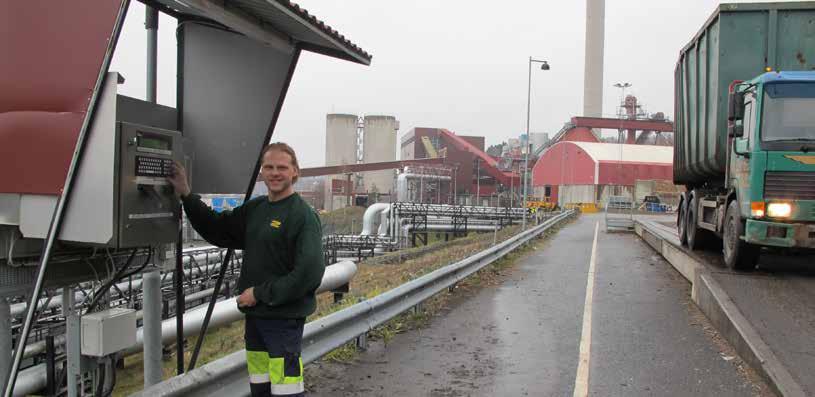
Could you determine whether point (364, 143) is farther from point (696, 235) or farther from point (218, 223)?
point (218, 223)

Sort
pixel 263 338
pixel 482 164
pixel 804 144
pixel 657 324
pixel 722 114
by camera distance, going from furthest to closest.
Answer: pixel 482 164, pixel 722 114, pixel 804 144, pixel 657 324, pixel 263 338

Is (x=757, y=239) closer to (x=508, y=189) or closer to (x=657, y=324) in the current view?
(x=657, y=324)

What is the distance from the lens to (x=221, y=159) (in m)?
4.36

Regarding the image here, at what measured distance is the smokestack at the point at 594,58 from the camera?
96.8 m

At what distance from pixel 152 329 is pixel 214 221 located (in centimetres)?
73

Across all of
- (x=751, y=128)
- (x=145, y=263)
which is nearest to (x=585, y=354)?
(x=145, y=263)

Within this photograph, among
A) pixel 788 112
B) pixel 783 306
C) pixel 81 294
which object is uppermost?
pixel 788 112

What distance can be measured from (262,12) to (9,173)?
1.65 meters

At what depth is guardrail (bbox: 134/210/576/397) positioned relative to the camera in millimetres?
3377

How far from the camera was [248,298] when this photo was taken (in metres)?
3.34

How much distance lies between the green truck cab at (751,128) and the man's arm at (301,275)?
761 cm

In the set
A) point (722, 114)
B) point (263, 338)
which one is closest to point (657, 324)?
point (722, 114)

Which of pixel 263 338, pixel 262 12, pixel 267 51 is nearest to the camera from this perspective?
pixel 263 338

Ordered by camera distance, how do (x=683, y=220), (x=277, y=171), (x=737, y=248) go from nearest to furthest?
(x=277, y=171) → (x=737, y=248) → (x=683, y=220)
